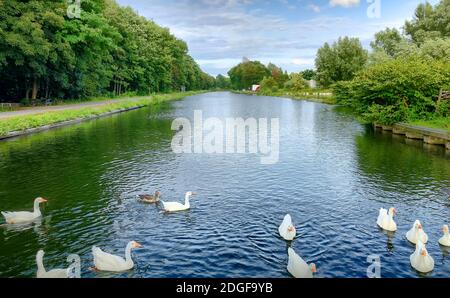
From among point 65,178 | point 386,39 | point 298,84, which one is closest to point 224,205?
point 65,178

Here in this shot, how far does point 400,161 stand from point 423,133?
8.10 metres

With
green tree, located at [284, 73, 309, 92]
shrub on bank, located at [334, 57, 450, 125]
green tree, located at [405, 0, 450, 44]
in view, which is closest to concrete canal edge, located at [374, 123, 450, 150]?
shrub on bank, located at [334, 57, 450, 125]

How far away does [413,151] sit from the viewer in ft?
91.0

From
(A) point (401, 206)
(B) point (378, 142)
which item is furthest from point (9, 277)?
(B) point (378, 142)

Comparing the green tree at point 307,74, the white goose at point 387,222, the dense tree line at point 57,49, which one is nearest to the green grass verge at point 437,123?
the white goose at point 387,222

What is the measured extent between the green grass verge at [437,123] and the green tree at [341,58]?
232 feet

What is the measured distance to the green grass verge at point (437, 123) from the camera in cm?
3150

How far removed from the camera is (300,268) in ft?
34.1

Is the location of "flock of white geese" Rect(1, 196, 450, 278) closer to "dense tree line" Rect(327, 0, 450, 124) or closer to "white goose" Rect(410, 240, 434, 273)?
"white goose" Rect(410, 240, 434, 273)

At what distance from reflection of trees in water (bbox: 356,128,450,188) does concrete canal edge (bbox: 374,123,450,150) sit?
1.88ft

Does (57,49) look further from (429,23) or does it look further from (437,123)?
(429,23)

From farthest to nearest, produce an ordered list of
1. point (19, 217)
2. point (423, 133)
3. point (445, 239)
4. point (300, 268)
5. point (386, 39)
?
point (386, 39) < point (423, 133) < point (19, 217) < point (445, 239) < point (300, 268)

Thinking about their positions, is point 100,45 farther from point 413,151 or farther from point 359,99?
point 413,151
